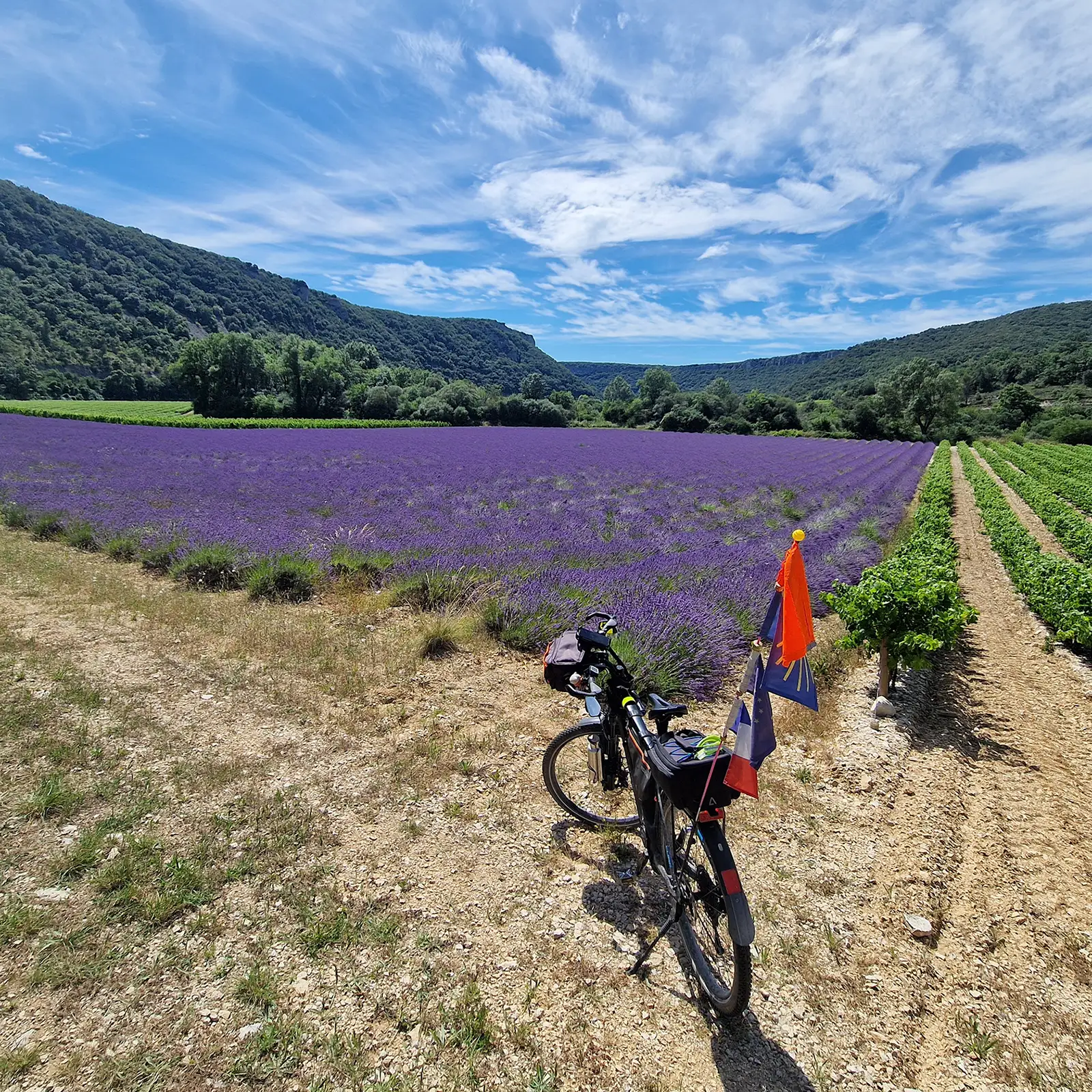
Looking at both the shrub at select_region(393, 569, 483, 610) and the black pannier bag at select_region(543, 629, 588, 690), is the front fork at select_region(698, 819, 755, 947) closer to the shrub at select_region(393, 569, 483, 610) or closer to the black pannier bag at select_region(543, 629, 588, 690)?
the black pannier bag at select_region(543, 629, 588, 690)

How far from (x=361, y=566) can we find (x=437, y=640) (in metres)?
2.34

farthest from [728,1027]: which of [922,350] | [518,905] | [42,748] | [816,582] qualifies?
[922,350]

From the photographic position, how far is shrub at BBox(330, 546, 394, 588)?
6.69 meters

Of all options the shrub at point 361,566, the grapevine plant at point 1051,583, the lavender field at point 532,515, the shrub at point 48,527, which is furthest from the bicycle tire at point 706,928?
the shrub at point 48,527

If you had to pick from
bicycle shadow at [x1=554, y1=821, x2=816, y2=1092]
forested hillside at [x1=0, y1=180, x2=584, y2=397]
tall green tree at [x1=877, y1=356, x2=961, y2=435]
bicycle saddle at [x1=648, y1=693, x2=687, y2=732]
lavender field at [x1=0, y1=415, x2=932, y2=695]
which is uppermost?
forested hillside at [x1=0, y1=180, x2=584, y2=397]

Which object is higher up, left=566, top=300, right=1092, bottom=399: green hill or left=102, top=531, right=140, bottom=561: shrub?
left=566, top=300, right=1092, bottom=399: green hill

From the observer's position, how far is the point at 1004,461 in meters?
32.4

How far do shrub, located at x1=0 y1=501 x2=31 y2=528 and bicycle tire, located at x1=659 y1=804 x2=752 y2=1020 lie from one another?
1194 centimetres

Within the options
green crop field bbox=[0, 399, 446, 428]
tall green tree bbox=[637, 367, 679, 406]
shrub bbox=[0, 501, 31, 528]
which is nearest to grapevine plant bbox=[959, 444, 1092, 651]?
shrub bbox=[0, 501, 31, 528]

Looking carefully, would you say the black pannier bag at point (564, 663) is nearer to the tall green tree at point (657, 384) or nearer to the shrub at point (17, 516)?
the shrub at point (17, 516)

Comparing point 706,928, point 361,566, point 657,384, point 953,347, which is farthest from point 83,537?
point 953,347

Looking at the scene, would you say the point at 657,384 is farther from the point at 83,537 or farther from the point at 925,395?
the point at 83,537

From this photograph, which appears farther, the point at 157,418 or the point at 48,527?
the point at 157,418

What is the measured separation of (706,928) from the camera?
2.23 meters
